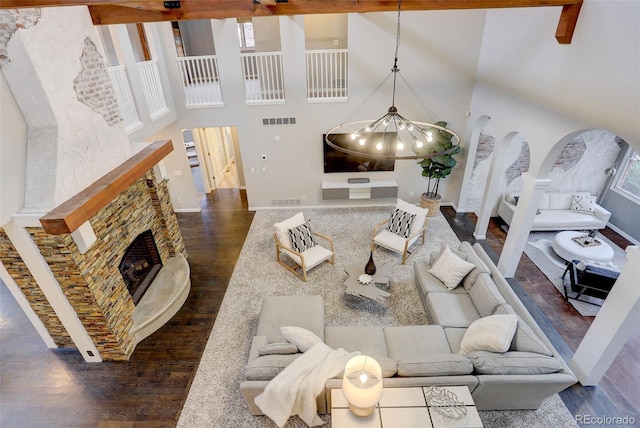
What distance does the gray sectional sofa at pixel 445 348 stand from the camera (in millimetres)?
3275

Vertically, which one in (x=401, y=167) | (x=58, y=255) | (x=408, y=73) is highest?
(x=408, y=73)

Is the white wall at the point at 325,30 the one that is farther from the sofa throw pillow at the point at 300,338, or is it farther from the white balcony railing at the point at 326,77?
the sofa throw pillow at the point at 300,338

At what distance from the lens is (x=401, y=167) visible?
771cm

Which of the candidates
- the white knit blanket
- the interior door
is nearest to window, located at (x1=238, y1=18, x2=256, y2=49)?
the interior door

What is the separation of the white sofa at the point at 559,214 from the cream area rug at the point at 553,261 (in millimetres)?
244

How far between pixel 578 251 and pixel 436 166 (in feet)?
9.95

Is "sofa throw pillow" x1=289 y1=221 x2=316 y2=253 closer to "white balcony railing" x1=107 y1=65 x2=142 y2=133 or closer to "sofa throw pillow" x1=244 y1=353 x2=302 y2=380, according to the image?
"sofa throw pillow" x1=244 y1=353 x2=302 y2=380

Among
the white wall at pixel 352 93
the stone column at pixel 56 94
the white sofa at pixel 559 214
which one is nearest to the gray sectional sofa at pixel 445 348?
the white sofa at pixel 559 214

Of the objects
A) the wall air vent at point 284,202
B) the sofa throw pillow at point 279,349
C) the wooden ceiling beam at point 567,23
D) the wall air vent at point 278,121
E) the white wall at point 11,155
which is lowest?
the wall air vent at point 284,202

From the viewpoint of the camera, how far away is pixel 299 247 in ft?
19.5

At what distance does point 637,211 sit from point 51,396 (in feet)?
35.0

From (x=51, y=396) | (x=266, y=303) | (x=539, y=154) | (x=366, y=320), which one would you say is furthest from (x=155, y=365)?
(x=539, y=154)

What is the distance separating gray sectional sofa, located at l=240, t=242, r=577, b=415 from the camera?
3275 mm

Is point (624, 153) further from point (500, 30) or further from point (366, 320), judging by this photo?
point (366, 320)
